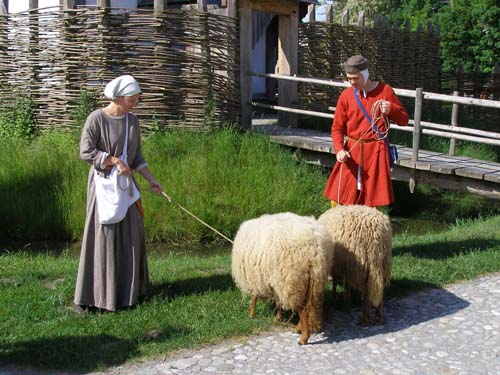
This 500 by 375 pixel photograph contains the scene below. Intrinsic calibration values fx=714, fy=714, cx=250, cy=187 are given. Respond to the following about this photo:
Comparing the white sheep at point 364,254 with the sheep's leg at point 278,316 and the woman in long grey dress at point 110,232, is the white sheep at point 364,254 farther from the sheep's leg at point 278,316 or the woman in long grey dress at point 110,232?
the woman in long grey dress at point 110,232

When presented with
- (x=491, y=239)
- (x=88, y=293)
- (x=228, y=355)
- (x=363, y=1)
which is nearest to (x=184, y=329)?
(x=228, y=355)

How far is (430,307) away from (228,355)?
2029 millimetres

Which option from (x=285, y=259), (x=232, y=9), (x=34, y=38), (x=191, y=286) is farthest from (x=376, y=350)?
(x=34, y=38)

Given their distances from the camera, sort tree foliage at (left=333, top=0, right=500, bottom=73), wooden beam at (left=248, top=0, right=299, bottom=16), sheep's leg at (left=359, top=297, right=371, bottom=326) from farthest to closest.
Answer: tree foliage at (left=333, top=0, right=500, bottom=73) < wooden beam at (left=248, top=0, right=299, bottom=16) < sheep's leg at (left=359, top=297, right=371, bottom=326)

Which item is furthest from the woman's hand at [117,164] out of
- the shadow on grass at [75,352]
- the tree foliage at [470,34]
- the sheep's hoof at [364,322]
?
the tree foliage at [470,34]

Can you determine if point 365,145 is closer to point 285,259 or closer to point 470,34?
point 285,259

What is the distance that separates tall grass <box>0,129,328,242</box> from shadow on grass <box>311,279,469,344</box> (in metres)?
4.45

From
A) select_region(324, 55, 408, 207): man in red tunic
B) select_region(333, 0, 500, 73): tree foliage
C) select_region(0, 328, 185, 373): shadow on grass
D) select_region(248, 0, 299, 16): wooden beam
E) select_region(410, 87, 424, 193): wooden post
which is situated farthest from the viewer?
select_region(333, 0, 500, 73): tree foliage

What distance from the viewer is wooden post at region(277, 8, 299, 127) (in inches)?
584

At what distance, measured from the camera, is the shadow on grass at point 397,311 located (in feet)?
18.8

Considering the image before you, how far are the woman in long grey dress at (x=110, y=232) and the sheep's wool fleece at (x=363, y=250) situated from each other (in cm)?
173

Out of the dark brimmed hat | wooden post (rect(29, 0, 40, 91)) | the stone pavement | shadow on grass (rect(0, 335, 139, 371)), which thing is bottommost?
shadow on grass (rect(0, 335, 139, 371))

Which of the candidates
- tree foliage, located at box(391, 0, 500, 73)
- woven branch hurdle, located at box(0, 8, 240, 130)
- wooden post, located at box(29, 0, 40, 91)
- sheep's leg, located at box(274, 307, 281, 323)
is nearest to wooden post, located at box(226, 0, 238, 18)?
woven branch hurdle, located at box(0, 8, 240, 130)

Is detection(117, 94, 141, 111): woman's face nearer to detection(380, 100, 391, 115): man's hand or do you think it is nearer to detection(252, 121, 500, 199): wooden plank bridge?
detection(380, 100, 391, 115): man's hand
